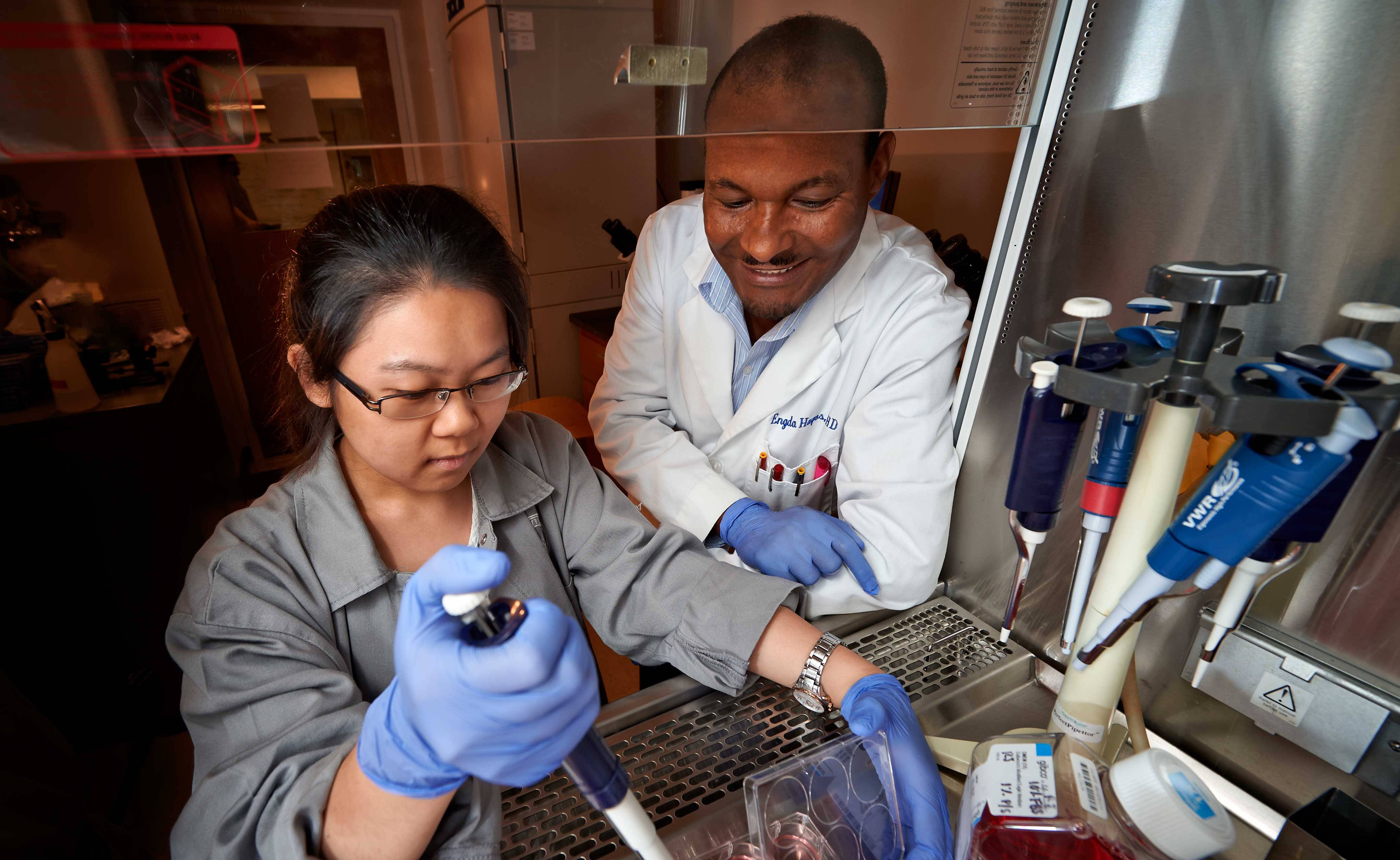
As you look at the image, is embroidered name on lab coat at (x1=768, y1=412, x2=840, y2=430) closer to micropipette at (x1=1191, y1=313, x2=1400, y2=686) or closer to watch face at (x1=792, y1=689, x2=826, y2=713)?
watch face at (x1=792, y1=689, x2=826, y2=713)

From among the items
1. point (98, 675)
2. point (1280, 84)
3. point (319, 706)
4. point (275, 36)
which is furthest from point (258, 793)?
point (98, 675)

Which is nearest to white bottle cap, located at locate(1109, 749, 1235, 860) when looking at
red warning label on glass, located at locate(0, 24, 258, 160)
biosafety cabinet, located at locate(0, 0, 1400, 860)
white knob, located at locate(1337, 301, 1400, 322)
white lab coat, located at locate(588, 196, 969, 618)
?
biosafety cabinet, located at locate(0, 0, 1400, 860)

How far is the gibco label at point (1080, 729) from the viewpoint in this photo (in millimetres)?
777

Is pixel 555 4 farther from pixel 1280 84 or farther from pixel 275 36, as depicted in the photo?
pixel 1280 84

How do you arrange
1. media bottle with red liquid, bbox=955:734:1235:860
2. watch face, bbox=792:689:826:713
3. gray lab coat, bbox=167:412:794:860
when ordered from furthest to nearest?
watch face, bbox=792:689:826:713 → gray lab coat, bbox=167:412:794:860 → media bottle with red liquid, bbox=955:734:1235:860

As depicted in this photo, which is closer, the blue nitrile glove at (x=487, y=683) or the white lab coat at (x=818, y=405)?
the blue nitrile glove at (x=487, y=683)

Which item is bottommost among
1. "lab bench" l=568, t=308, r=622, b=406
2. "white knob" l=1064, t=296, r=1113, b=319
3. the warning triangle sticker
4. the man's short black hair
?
"lab bench" l=568, t=308, r=622, b=406

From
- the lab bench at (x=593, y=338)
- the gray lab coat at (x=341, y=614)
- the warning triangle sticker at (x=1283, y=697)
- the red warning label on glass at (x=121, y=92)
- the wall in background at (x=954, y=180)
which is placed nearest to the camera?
the red warning label on glass at (x=121, y=92)

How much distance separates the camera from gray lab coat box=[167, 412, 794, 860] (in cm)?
69

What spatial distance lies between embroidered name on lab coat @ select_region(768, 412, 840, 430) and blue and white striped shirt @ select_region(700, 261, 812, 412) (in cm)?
9

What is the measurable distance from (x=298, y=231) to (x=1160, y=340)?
1089 millimetres

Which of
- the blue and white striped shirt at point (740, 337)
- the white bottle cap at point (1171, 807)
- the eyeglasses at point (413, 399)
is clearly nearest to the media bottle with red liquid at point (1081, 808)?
the white bottle cap at point (1171, 807)

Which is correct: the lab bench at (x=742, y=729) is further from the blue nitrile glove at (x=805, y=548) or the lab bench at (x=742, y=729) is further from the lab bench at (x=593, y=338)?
the lab bench at (x=593, y=338)

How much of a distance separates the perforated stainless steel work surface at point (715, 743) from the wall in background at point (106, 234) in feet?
9.97
